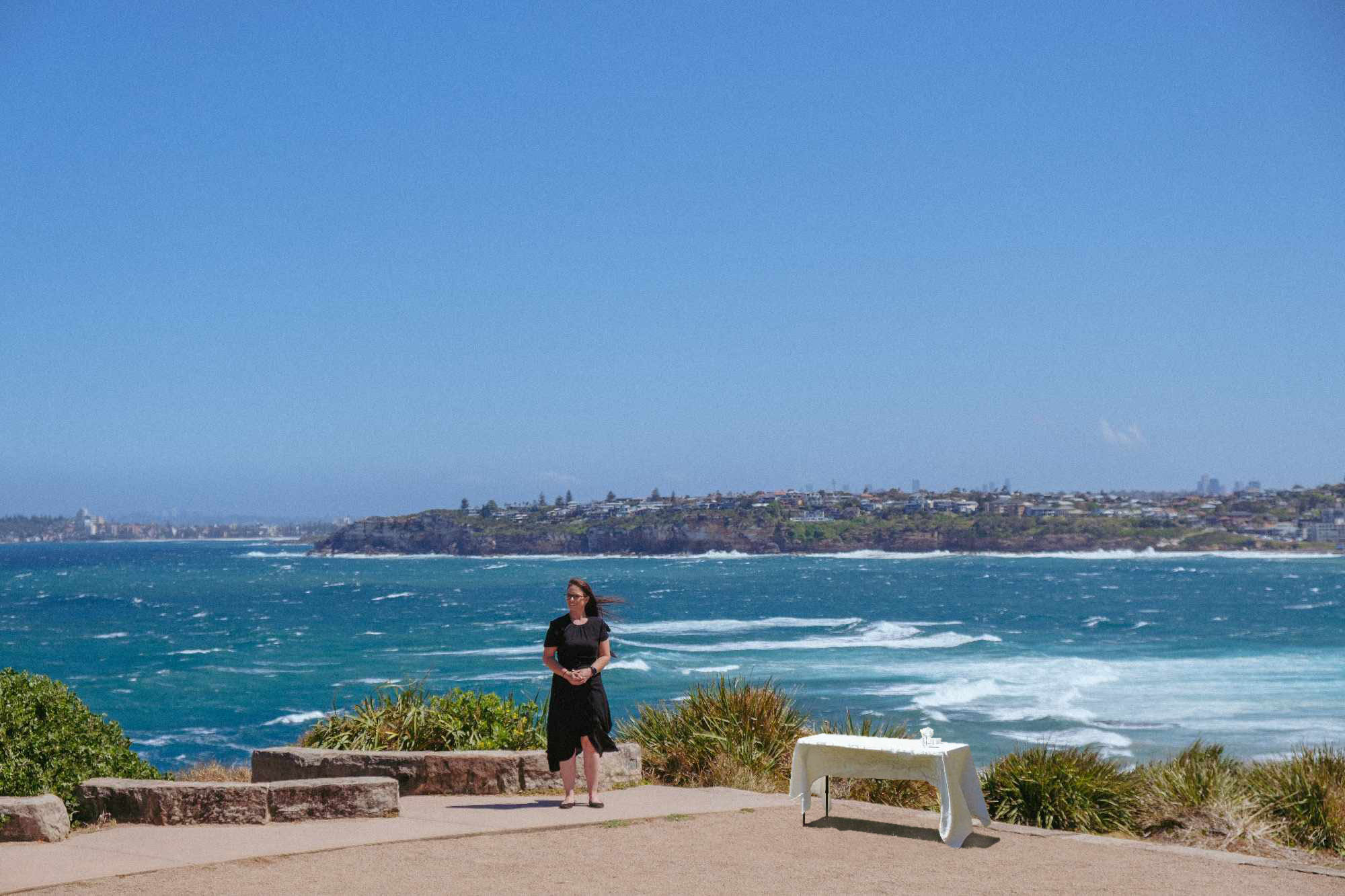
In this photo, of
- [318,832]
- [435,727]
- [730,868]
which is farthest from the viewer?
[435,727]

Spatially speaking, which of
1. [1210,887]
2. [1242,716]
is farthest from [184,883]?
[1242,716]

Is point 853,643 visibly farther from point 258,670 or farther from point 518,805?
point 518,805

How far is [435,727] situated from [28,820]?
3757 mm

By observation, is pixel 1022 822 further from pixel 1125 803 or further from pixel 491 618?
pixel 491 618

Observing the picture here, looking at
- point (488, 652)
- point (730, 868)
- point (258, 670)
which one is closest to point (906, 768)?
point (730, 868)

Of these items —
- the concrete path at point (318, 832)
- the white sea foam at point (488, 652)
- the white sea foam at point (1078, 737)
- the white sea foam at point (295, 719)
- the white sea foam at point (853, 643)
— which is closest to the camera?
the concrete path at point (318, 832)

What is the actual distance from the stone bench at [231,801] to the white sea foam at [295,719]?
34.1m

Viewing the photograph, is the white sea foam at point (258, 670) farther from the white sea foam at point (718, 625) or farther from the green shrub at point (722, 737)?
the green shrub at point (722, 737)

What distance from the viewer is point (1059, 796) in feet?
33.1

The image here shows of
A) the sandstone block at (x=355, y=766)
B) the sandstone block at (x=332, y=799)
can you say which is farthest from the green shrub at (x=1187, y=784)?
the sandstone block at (x=332, y=799)

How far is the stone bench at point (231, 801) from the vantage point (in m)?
8.81

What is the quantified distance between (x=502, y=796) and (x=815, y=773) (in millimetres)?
2582

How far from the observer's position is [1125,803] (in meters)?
10.3

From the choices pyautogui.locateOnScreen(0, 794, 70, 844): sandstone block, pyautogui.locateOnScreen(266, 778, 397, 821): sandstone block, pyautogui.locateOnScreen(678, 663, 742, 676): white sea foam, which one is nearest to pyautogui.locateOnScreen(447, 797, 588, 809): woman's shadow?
pyautogui.locateOnScreen(266, 778, 397, 821): sandstone block
